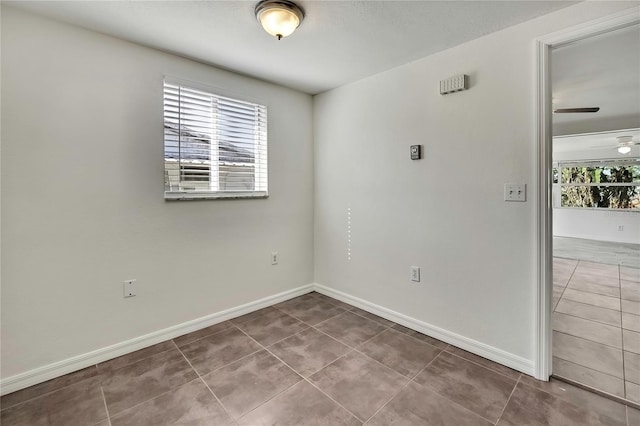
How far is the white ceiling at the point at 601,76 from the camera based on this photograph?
2234 millimetres

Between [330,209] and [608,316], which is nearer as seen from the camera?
[608,316]

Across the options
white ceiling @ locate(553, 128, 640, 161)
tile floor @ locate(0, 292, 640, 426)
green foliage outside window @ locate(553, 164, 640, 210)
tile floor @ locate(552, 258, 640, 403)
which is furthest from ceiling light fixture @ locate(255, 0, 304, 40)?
green foliage outside window @ locate(553, 164, 640, 210)

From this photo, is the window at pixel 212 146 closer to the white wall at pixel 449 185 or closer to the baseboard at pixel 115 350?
the white wall at pixel 449 185

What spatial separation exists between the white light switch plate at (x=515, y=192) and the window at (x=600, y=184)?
748cm

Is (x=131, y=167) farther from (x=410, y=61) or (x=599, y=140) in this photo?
(x=599, y=140)

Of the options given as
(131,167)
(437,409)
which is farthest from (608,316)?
(131,167)

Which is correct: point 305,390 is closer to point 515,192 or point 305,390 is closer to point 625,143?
point 515,192

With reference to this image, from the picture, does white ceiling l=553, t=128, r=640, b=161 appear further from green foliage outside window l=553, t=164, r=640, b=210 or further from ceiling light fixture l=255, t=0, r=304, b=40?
ceiling light fixture l=255, t=0, r=304, b=40

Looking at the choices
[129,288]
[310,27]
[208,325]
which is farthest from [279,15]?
[208,325]

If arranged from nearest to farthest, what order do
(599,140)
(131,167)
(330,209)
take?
(131,167)
(330,209)
(599,140)

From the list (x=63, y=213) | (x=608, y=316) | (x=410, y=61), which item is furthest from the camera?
(x=608, y=316)

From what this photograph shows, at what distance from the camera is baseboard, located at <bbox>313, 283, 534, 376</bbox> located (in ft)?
6.55

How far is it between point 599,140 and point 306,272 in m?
6.90

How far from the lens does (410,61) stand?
2514 millimetres
